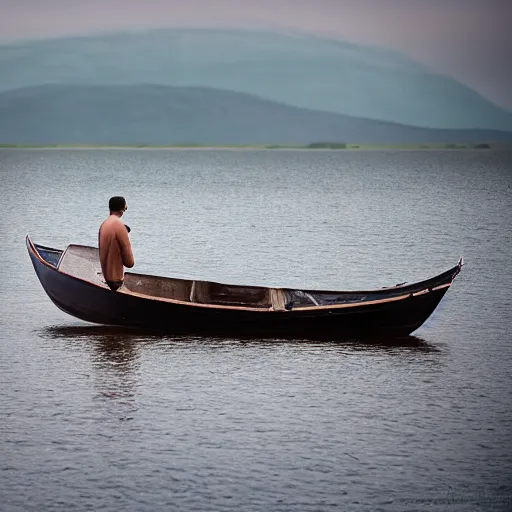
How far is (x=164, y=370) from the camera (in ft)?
47.1

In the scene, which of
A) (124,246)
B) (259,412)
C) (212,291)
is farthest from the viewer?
(212,291)

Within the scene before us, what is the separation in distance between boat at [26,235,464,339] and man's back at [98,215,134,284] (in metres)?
0.30

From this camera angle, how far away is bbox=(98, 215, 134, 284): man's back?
1602 cm

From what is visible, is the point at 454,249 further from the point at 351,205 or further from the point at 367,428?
the point at 351,205

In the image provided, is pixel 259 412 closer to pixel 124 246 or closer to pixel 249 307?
pixel 249 307

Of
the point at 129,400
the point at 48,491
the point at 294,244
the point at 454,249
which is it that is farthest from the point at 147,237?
the point at 48,491

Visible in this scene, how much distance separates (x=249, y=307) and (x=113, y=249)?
79.1 inches

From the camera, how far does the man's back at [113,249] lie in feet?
52.5

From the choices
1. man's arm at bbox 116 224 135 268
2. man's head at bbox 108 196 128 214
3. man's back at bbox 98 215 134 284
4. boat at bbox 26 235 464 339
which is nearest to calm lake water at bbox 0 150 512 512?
boat at bbox 26 235 464 339

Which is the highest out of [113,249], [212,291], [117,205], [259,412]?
[117,205]

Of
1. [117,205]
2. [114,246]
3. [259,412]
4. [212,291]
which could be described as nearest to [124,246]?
[114,246]

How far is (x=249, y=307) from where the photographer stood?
16.2m

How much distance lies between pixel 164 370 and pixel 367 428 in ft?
10.9

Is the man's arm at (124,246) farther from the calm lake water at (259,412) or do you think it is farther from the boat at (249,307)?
the calm lake water at (259,412)
